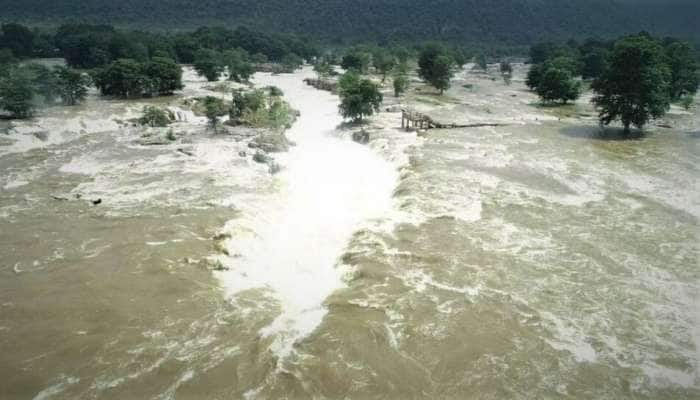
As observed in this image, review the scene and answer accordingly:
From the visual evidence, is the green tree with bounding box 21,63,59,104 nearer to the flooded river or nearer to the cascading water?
the flooded river

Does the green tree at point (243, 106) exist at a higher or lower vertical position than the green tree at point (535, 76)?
lower

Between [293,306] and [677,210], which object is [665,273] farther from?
[293,306]

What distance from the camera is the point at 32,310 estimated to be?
14.4m

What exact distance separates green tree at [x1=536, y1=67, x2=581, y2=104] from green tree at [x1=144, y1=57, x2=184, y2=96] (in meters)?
45.6

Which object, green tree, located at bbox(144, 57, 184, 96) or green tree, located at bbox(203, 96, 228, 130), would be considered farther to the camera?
green tree, located at bbox(144, 57, 184, 96)

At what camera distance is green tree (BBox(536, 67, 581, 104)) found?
55.5m

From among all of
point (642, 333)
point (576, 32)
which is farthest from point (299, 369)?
point (576, 32)

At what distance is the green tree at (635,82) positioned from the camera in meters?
37.3

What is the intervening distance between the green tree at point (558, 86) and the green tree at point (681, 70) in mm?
9798

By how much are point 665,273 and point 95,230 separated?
76.6ft

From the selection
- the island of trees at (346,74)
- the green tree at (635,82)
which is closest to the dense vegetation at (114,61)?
the island of trees at (346,74)

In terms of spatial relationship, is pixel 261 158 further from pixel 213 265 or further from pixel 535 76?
pixel 535 76

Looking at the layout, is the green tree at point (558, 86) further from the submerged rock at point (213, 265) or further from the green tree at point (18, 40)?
the green tree at point (18, 40)

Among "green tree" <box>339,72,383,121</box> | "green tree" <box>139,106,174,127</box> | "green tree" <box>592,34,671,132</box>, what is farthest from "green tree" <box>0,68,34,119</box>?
"green tree" <box>592,34,671,132</box>
